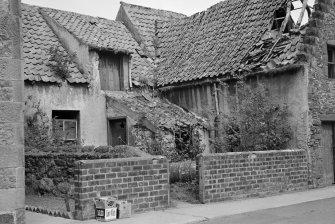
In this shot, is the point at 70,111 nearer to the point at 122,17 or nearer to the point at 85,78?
the point at 85,78

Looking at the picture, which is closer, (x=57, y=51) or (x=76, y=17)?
(x=57, y=51)

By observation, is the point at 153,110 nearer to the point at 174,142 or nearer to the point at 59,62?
the point at 174,142

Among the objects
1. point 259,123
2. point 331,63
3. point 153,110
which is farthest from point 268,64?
point 153,110

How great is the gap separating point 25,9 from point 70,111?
4993mm

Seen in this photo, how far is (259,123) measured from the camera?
15977 millimetres

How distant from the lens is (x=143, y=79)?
20.1 meters

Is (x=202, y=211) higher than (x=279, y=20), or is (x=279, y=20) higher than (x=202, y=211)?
(x=279, y=20)

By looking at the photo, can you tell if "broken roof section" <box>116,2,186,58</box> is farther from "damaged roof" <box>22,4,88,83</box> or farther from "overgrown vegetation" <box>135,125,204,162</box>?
"overgrown vegetation" <box>135,125,204,162</box>

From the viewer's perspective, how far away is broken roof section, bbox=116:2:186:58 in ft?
73.3

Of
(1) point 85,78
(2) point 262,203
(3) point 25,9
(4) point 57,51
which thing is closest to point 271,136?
(2) point 262,203

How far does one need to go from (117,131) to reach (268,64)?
6138 mm

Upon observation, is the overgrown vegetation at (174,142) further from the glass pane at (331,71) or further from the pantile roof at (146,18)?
the pantile roof at (146,18)

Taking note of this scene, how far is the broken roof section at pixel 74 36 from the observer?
1747 centimetres

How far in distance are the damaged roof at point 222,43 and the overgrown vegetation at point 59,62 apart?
4178 mm
